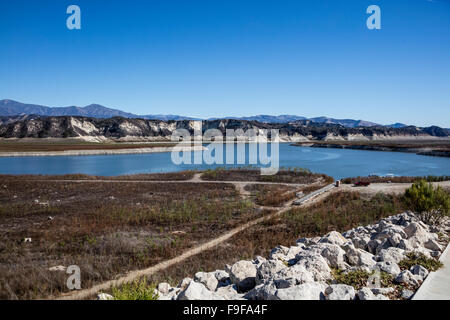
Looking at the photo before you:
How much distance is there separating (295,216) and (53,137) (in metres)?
132

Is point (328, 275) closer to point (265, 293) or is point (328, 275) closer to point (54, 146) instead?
point (265, 293)

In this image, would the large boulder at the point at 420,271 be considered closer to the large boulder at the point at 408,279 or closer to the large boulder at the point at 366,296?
the large boulder at the point at 408,279

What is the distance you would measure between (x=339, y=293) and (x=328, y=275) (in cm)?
127

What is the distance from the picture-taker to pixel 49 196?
79.6 ft

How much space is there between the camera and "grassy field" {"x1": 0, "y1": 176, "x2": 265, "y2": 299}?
9.00m

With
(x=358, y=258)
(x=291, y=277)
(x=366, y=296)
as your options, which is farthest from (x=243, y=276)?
(x=358, y=258)

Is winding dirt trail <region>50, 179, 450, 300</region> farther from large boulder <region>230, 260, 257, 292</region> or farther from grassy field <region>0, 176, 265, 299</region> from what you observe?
large boulder <region>230, 260, 257, 292</region>

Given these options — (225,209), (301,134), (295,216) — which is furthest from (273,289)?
(301,134)

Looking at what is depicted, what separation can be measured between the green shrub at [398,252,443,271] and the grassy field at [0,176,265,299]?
756 centimetres

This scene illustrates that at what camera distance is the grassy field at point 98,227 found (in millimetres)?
9000

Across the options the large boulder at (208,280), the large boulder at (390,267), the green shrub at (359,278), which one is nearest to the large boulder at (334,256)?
the green shrub at (359,278)

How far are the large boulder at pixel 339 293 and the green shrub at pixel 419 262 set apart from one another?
2.64 meters
